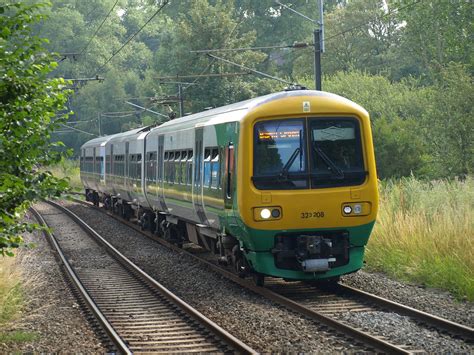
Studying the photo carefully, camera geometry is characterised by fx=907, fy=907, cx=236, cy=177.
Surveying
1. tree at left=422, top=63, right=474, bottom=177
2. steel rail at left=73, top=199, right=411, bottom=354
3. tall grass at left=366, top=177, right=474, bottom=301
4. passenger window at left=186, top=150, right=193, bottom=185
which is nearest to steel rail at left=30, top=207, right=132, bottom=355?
steel rail at left=73, top=199, right=411, bottom=354

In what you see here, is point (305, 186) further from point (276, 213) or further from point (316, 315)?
point (316, 315)

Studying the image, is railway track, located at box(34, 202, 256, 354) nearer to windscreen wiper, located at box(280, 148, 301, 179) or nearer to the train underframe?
the train underframe

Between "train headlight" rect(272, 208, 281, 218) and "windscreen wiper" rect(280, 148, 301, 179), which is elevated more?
"windscreen wiper" rect(280, 148, 301, 179)

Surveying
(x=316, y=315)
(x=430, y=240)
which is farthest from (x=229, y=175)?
(x=430, y=240)

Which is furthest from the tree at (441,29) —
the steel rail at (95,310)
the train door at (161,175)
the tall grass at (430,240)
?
the steel rail at (95,310)

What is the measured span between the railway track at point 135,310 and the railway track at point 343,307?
4.07ft

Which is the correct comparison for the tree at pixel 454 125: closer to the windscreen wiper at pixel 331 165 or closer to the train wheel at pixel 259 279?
the train wheel at pixel 259 279

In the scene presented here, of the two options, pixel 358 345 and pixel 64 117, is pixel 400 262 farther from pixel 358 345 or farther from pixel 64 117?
pixel 64 117

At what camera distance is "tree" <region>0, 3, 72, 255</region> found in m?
8.62

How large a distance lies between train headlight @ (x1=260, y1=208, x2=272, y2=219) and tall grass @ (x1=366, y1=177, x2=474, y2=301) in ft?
8.62

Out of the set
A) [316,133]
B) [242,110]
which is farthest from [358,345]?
[242,110]

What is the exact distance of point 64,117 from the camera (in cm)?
1045

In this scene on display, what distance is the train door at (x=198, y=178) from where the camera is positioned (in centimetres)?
1602

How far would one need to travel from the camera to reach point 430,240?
14.4 metres
